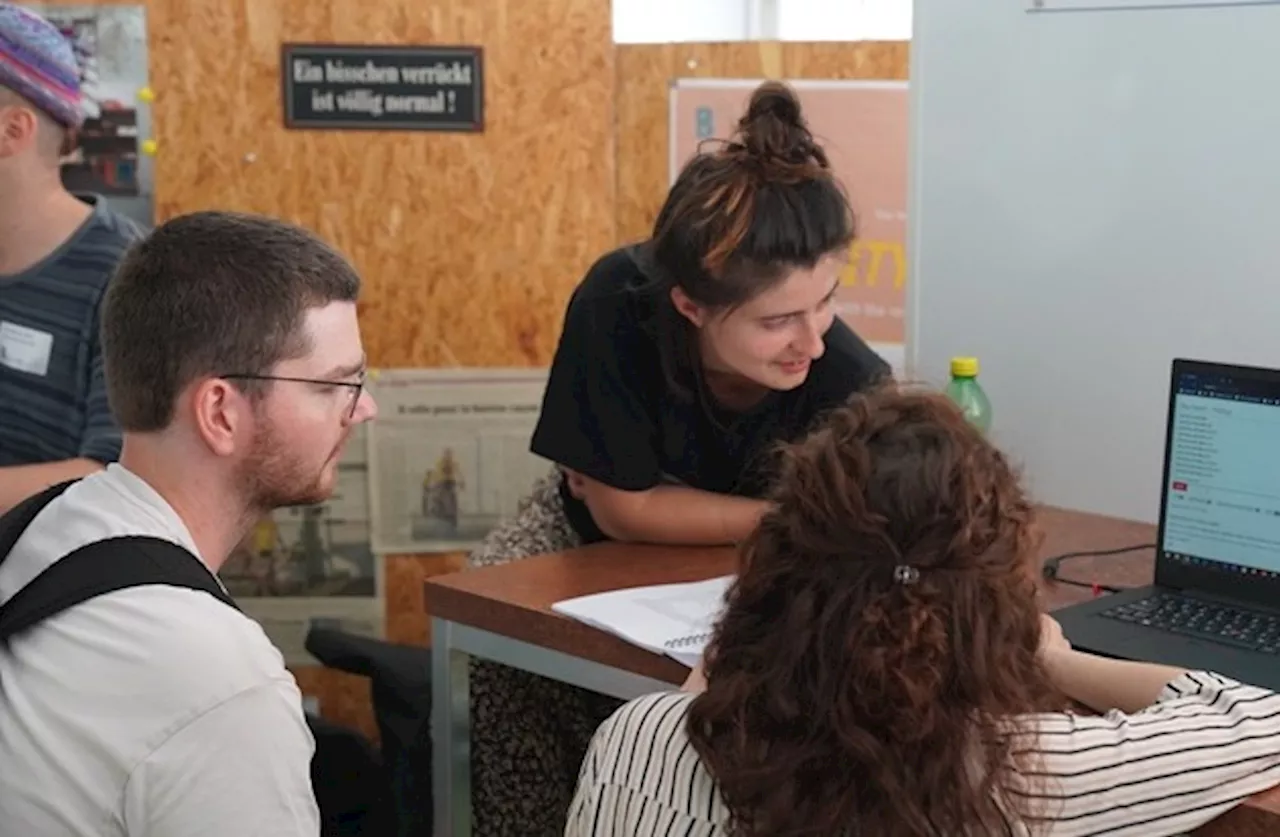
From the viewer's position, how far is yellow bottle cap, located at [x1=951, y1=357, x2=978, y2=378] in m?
2.46

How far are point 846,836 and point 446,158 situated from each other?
2286 mm

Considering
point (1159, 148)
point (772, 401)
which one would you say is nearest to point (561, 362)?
point (772, 401)

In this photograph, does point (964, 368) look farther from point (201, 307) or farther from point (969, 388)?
point (201, 307)

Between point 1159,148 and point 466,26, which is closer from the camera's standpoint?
point 1159,148

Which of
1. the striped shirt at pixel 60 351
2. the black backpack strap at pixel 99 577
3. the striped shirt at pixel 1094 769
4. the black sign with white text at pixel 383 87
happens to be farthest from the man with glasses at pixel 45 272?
the striped shirt at pixel 1094 769

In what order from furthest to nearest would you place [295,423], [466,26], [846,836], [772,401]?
1. [466,26]
2. [772,401]
3. [295,423]
4. [846,836]

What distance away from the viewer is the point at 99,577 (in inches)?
49.3

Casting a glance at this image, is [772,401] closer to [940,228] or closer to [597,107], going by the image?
[940,228]

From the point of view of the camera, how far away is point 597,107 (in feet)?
10.8

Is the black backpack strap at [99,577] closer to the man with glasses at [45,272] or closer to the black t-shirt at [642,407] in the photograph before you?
the black t-shirt at [642,407]

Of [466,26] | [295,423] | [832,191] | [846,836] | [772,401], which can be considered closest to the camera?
[846,836]

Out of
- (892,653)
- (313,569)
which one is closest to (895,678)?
(892,653)

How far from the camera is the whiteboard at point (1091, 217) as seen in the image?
7.23ft

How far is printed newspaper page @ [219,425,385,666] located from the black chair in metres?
0.37
